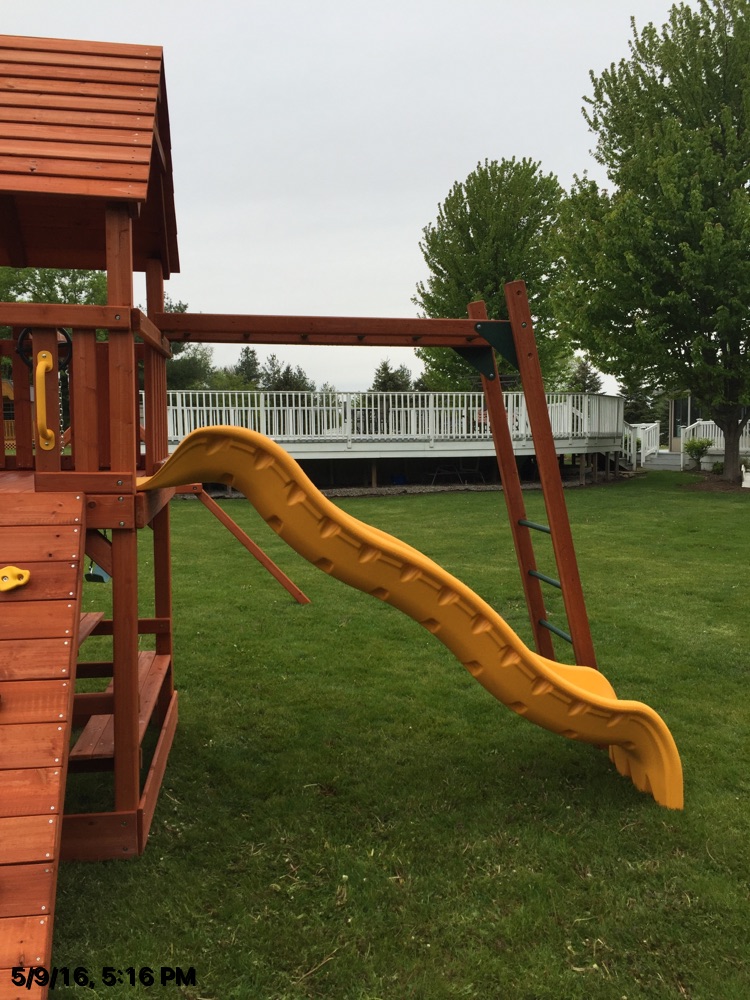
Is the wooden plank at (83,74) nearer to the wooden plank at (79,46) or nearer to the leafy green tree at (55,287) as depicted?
the wooden plank at (79,46)

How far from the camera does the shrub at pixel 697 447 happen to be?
2428 centimetres

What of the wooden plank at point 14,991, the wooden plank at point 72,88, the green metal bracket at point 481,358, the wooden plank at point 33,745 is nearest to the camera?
the wooden plank at point 14,991

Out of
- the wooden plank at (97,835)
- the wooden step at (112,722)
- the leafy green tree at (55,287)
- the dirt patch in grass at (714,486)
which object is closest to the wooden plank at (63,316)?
the wooden step at (112,722)

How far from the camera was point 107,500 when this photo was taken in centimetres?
339

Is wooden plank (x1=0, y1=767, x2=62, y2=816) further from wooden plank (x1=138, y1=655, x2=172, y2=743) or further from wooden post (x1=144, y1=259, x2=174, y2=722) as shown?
wooden post (x1=144, y1=259, x2=174, y2=722)

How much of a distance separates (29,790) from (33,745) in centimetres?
16

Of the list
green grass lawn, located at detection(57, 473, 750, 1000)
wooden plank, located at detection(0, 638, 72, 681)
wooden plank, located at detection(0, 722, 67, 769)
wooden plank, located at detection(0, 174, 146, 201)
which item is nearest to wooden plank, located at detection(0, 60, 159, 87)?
wooden plank, located at detection(0, 174, 146, 201)

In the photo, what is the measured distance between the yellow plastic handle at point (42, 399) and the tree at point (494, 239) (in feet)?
82.3

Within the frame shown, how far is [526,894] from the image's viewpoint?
313 centimetres

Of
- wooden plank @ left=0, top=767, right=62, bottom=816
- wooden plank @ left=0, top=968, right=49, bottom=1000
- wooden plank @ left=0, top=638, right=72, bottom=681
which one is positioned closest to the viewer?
wooden plank @ left=0, top=968, right=49, bottom=1000

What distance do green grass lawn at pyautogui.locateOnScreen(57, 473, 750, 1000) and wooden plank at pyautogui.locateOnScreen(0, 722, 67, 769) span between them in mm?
819

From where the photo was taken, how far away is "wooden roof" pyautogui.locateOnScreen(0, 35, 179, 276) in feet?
10.9

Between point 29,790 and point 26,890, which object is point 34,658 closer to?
point 29,790

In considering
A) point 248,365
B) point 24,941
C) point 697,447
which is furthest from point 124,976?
point 248,365
